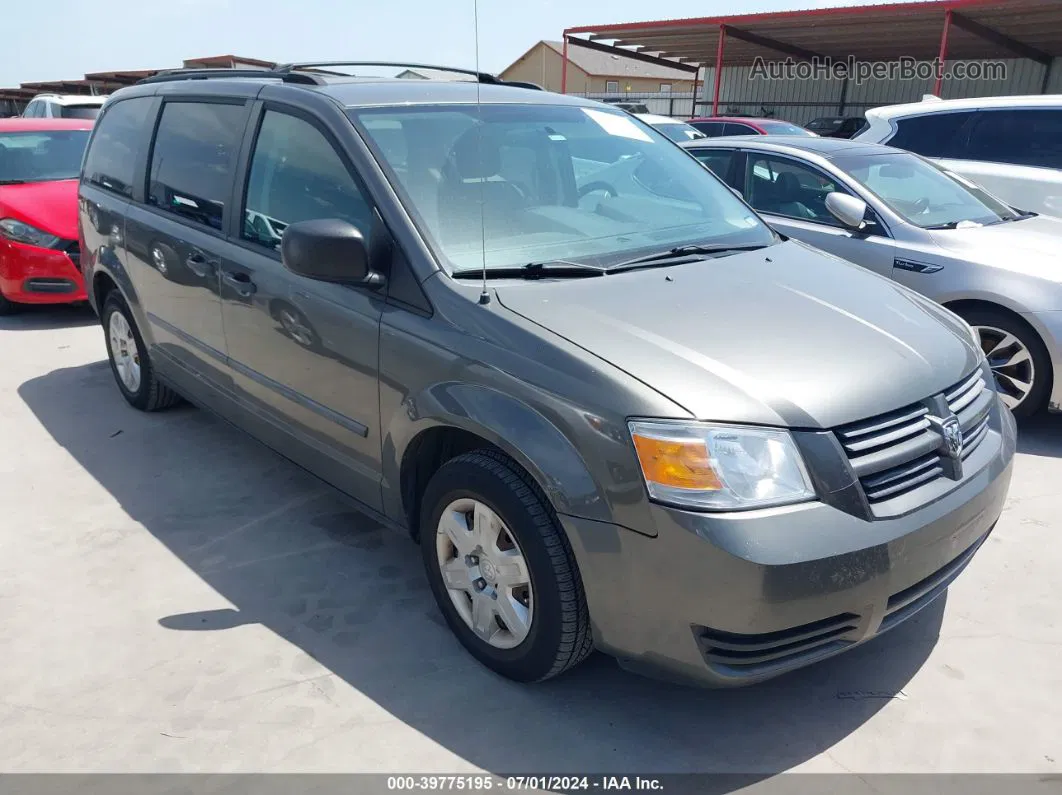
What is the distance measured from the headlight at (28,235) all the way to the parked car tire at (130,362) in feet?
7.42

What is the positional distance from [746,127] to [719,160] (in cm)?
894

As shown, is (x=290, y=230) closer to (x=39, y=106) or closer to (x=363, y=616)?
(x=363, y=616)

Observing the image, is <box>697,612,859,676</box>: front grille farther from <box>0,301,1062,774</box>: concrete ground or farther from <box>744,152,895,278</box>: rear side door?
<box>744,152,895,278</box>: rear side door

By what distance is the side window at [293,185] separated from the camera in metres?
3.12

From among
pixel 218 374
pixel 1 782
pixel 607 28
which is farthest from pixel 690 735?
pixel 607 28

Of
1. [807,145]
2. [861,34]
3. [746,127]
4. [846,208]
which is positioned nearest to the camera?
[846,208]

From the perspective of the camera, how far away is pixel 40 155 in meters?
8.16

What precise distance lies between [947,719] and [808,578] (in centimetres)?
85

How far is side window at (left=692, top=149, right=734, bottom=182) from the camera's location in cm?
611

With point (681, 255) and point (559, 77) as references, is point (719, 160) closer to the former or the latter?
point (681, 255)

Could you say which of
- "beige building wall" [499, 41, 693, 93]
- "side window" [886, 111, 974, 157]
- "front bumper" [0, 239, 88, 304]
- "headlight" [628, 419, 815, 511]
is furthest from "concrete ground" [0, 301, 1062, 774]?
"beige building wall" [499, 41, 693, 93]

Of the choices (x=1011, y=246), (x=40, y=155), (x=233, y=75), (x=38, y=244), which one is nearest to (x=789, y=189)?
(x=1011, y=246)

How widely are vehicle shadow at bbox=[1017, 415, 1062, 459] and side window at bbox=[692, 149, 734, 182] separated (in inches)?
97.1

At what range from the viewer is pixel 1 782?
238cm
